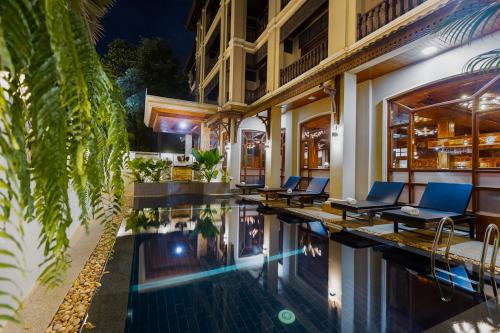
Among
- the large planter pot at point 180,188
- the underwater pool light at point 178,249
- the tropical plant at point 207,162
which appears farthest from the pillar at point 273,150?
the underwater pool light at point 178,249

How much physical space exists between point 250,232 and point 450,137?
4.93 meters

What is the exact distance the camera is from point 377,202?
5.68 m

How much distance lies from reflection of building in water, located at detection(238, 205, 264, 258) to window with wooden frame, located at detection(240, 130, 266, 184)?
5383mm

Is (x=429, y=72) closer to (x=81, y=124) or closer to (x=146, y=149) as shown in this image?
(x=81, y=124)

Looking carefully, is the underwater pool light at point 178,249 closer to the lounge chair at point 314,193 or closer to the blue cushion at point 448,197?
the lounge chair at point 314,193

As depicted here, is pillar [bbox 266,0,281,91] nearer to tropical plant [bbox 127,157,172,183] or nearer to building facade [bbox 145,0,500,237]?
building facade [bbox 145,0,500,237]

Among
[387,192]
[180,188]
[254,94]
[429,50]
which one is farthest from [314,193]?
[254,94]

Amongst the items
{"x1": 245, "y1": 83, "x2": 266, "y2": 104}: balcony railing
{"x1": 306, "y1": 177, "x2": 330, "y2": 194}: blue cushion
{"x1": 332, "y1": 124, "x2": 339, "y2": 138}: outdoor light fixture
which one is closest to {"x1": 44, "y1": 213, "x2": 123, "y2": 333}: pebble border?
{"x1": 332, "y1": 124, "x2": 339, "y2": 138}: outdoor light fixture

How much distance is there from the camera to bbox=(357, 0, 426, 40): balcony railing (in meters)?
5.59

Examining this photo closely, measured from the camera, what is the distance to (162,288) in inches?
105

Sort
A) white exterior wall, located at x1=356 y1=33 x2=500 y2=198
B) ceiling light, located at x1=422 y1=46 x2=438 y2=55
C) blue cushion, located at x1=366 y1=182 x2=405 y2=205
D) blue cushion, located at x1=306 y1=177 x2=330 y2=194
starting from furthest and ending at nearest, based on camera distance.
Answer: blue cushion, located at x1=306 y1=177 x2=330 y2=194 → white exterior wall, located at x1=356 y1=33 x2=500 y2=198 → blue cushion, located at x1=366 y1=182 x2=405 y2=205 → ceiling light, located at x1=422 y1=46 x2=438 y2=55

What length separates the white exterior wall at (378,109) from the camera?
5.80 m

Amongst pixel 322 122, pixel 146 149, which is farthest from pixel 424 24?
pixel 146 149

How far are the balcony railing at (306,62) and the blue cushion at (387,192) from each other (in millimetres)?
4697
